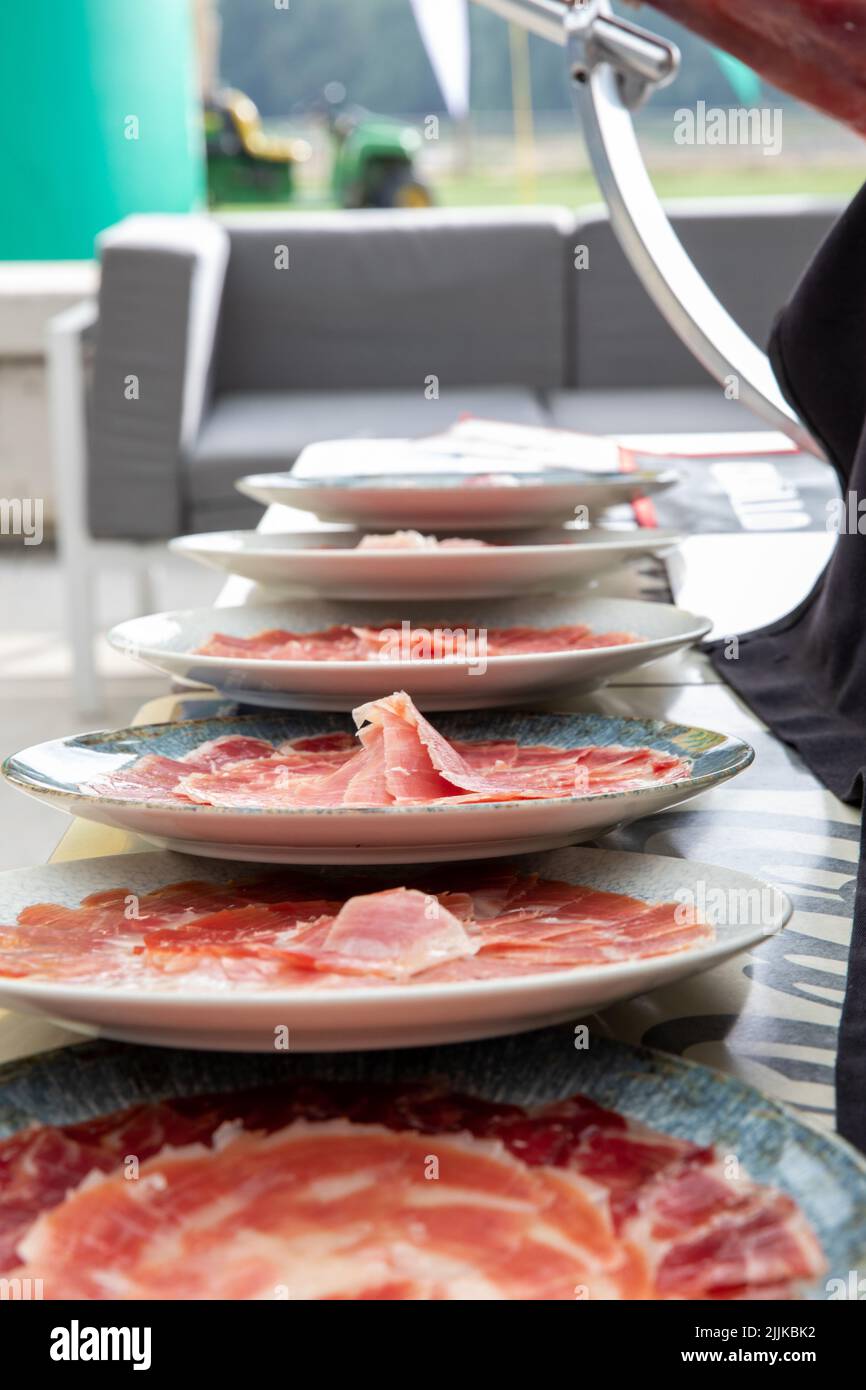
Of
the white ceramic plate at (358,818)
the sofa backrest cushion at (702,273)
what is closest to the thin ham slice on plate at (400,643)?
the white ceramic plate at (358,818)

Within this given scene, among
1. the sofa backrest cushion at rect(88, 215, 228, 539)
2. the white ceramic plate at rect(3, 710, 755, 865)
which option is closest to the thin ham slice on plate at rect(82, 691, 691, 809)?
the white ceramic plate at rect(3, 710, 755, 865)

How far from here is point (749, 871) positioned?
533 mm

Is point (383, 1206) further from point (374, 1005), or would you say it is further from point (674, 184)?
point (674, 184)

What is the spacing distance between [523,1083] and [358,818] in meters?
0.10

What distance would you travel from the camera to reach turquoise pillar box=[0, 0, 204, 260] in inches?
193

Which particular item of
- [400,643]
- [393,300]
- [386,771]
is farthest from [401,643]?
[393,300]

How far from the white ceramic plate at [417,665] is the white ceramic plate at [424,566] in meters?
0.02

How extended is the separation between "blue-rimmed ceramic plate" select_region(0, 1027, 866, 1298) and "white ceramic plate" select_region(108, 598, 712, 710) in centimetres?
25

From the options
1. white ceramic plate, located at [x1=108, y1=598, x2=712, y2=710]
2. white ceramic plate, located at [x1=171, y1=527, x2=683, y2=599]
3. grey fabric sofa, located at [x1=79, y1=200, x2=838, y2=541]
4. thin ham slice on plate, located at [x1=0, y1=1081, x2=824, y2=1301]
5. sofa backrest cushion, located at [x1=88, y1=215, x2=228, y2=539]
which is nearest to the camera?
thin ham slice on plate, located at [x1=0, y1=1081, x2=824, y2=1301]

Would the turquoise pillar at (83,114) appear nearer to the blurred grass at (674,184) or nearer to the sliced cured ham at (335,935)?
the sliced cured ham at (335,935)

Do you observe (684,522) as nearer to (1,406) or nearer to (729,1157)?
(729,1157)

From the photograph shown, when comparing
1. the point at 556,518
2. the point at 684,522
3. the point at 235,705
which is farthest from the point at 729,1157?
the point at 684,522

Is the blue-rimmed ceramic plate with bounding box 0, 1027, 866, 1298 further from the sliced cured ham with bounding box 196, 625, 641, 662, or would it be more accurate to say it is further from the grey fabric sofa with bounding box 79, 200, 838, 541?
the grey fabric sofa with bounding box 79, 200, 838, 541
